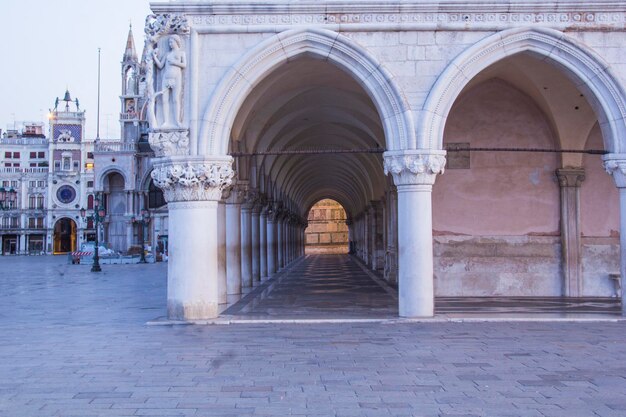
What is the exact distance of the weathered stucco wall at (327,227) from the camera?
3196 inches

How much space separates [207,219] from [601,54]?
770 centimetres

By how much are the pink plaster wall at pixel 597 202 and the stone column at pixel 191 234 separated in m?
8.86

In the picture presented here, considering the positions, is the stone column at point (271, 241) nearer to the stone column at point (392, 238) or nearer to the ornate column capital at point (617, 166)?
the stone column at point (392, 238)

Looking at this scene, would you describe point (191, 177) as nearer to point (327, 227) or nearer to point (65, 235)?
point (327, 227)

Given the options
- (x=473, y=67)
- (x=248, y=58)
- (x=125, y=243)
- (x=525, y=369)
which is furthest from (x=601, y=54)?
(x=125, y=243)

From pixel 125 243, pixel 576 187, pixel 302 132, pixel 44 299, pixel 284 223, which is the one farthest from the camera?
pixel 125 243

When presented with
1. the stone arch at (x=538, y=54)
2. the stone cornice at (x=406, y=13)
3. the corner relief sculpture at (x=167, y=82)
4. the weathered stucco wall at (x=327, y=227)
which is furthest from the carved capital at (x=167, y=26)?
the weathered stucco wall at (x=327, y=227)

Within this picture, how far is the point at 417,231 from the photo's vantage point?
12.7 meters

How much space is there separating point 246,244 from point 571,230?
937 centimetres

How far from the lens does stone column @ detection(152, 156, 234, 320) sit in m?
12.7

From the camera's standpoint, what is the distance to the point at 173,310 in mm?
12789

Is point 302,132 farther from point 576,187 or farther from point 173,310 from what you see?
point 173,310

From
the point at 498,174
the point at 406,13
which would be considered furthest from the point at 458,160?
the point at 406,13

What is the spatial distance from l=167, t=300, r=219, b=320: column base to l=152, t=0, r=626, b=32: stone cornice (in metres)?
5.00
